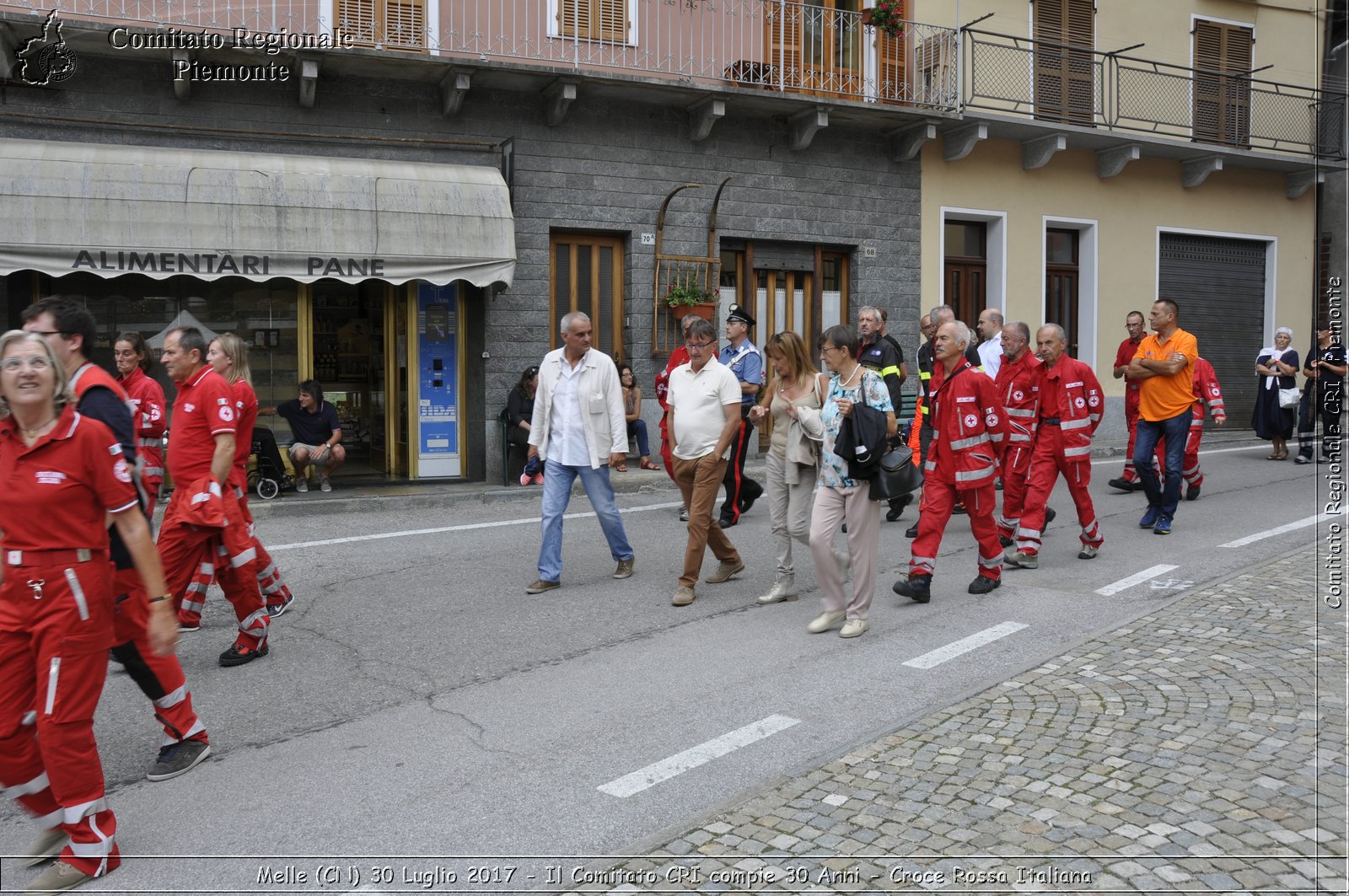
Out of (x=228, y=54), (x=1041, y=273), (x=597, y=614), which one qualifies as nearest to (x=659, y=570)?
(x=597, y=614)

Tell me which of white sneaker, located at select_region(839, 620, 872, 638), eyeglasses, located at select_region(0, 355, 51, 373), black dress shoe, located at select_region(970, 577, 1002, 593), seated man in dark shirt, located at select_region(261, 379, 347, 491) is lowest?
white sneaker, located at select_region(839, 620, 872, 638)

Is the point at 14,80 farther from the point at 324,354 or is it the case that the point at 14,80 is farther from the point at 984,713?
the point at 984,713

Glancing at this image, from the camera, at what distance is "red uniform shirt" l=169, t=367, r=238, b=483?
6.06 m

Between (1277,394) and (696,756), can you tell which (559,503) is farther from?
(1277,394)

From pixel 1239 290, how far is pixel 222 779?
70.6 ft

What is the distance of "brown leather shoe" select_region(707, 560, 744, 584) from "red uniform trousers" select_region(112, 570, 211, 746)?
400cm

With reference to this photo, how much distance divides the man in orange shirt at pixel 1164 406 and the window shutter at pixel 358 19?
9.66 m

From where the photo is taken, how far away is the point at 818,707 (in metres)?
5.33

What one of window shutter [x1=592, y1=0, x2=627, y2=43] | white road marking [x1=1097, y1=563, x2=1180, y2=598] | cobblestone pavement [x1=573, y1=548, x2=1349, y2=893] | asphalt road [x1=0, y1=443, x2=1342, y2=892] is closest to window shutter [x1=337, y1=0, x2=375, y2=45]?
window shutter [x1=592, y1=0, x2=627, y2=43]

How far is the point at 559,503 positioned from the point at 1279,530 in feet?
21.3

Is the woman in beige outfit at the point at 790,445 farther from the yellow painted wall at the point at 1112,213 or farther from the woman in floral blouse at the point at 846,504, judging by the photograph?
the yellow painted wall at the point at 1112,213

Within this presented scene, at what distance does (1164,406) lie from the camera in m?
9.95

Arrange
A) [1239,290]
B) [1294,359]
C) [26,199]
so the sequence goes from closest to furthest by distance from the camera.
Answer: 1. [26,199]
2. [1294,359]
3. [1239,290]

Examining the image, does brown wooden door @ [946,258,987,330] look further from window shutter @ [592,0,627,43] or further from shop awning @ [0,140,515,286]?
shop awning @ [0,140,515,286]
